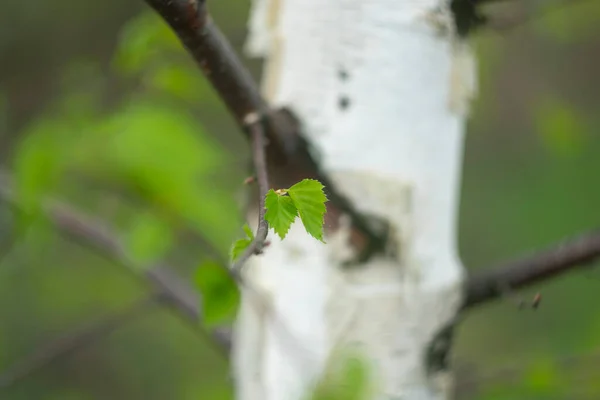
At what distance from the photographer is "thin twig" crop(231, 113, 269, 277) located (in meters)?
0.30

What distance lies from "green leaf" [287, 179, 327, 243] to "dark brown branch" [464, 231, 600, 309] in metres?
0.30

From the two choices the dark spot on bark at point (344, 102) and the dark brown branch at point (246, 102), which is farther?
the dark spot on bark at point (344, 102)

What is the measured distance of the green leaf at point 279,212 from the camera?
29 cm

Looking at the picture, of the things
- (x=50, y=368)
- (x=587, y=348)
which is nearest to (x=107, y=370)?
(x=50, y=368)

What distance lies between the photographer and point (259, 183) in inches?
15.0

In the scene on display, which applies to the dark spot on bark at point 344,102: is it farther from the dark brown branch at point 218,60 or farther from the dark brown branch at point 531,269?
the dark brown branch at point 531,269

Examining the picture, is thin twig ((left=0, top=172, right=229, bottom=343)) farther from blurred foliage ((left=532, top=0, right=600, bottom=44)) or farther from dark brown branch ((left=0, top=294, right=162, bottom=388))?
blurred foliage ((left=532, top=0, right=600, bottom=44))

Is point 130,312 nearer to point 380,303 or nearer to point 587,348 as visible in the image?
point 380,303

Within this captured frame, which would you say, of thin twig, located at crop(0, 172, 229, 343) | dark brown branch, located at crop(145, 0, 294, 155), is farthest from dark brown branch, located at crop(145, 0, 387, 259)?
thin twig, located at crop(0, 172, 229, 343)

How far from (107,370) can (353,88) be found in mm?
2510

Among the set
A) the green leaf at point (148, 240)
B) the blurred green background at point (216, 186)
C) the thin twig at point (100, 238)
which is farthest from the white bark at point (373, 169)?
the blurred green background at point (216, 186)

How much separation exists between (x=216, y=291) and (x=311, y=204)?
0.12 meters

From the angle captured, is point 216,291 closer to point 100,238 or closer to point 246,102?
point 246,102

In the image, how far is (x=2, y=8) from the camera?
248 centimetres
